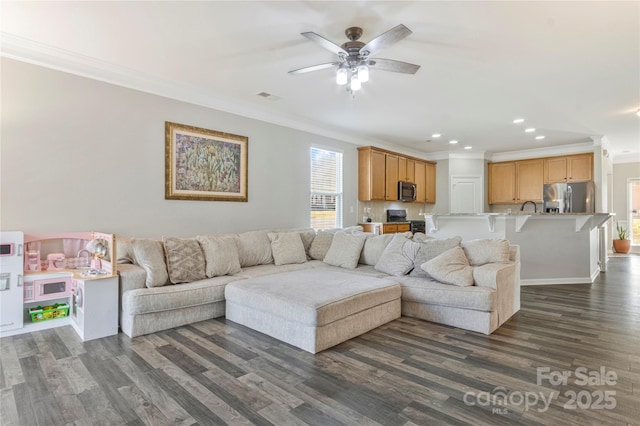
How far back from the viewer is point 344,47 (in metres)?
2.84

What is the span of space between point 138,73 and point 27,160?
4.59ft

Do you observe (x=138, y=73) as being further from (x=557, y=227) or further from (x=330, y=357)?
(x=557, y=227)

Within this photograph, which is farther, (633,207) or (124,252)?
(633,207)

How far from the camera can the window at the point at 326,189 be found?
6.01 meters

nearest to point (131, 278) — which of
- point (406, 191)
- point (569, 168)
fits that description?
point (406, 191)

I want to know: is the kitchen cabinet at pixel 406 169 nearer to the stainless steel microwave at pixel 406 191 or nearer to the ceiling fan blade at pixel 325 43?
the stainless steel microwave at pixel 406 191

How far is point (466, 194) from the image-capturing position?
28.1 ft

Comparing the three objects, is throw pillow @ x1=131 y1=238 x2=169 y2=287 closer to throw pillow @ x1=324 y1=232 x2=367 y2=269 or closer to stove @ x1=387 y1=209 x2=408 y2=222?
throw pillow @ x1=324 y1=232 x2=367 y2=269

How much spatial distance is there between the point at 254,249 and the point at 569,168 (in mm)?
7280

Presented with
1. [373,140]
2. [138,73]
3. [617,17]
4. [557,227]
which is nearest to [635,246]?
[557,227]

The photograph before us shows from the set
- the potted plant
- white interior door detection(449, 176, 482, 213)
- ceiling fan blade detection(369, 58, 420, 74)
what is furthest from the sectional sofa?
the potted plant

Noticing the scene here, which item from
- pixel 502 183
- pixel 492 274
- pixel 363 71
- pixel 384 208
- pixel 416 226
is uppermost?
pixel 363 71

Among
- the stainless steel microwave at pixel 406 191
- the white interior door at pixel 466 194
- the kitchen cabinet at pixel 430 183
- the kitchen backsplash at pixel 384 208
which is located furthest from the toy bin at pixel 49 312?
the white interior door at pixel 466 194

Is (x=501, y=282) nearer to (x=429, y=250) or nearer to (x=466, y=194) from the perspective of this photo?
(x=429, y=250)
